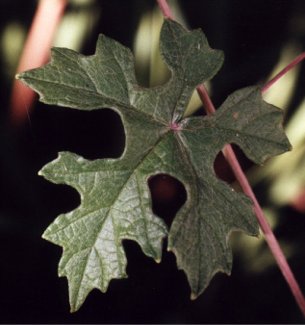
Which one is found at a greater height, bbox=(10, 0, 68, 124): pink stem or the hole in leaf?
bbox=(10, 0, 68, 124): pink stem

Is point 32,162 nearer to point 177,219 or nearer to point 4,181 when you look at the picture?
point 4,181

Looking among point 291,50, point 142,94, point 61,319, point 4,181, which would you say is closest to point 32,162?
point 4,181

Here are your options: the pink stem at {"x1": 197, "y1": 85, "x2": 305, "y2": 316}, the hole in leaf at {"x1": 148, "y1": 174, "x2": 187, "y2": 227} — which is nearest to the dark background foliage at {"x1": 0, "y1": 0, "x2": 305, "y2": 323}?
the hole in leaf at {"x1": 148, "y1": 174, "x2": 187, "y2": 227}

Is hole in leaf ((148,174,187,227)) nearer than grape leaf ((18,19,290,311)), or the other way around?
grape leaf ((18,19,290,311))

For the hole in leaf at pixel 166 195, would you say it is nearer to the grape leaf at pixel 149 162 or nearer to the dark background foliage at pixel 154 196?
the dark background foliage at pixel 154 196

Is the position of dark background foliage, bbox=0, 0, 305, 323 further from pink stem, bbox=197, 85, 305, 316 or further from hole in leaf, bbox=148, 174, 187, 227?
pink stem, bbox=197, 85, 305, 316

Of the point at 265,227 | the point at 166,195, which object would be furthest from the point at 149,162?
the point at 166,195
